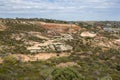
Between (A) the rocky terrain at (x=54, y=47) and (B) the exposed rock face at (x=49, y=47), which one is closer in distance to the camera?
(A) the rocky terrain at (x=54, y=47)

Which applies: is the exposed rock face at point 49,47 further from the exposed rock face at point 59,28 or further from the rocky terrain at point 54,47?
the exposed rock face at point 59,28

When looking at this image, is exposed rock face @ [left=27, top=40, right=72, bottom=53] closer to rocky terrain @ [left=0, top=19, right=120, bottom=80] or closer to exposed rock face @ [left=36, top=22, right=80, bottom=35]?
rocky terrain @ [left=0, top=19, right=120, bottom=80]

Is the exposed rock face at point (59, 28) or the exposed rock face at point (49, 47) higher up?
the exposed rock face at point (59, 28)

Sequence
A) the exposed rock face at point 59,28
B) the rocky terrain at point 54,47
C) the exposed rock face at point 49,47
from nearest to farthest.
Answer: the rocky terrain at point 54,47
the exposed rock face at point 49,47
the exposed rock face at point 59,28

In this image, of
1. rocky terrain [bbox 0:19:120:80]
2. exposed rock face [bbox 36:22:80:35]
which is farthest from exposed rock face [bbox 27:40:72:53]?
exposed rock face [bbox 36:22:80:35]

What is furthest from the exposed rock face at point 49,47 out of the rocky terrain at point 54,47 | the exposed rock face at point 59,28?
the exposed rock face at point 59,28

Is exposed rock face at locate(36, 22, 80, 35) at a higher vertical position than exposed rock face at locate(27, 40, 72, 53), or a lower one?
higher

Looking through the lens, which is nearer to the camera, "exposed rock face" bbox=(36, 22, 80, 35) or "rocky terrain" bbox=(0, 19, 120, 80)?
"rocky terrain" bbox=(0, 19, 120, 80)

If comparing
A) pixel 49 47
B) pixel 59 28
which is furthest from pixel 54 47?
pixel 59 28

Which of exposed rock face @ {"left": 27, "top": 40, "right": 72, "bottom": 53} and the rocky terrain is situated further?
exposed rock face @ {"left": 27, "top": 40, "right": 72, "bottom": 53}

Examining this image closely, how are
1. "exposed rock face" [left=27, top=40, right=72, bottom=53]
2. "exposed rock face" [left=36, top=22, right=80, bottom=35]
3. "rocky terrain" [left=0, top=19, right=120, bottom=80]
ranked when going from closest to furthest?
1. "rocky terrain" [left=0, top=19, right=120, bottom=80]
2. "exposed rock face" [left=27, top=40, right=72, bottom=53]
3. "exposed rock face" [left=36, top=22, right=80, bottom=35]

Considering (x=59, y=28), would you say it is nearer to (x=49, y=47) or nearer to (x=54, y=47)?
(x=54, y=47)

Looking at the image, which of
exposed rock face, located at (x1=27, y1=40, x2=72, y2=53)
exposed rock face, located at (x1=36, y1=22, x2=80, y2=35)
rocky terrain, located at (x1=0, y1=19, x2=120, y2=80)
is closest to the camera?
rocky terrain, located at (x1=0, y1=19, x2=120, y2=80)
